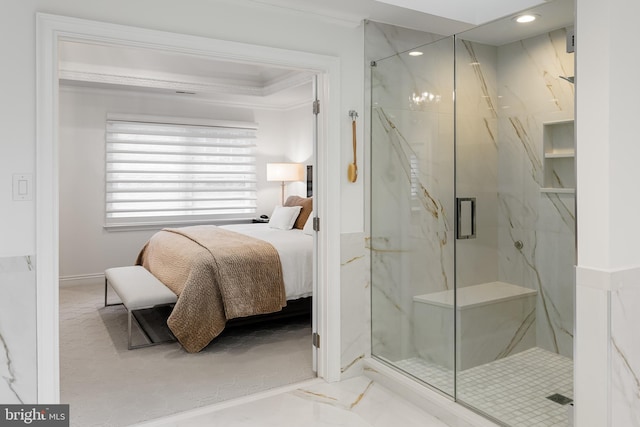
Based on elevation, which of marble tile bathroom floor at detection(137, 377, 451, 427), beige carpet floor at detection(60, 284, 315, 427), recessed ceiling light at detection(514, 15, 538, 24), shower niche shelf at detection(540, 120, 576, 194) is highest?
recessed ceiling light at detection(514, 15, 538, 24)

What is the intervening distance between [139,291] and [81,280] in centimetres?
246

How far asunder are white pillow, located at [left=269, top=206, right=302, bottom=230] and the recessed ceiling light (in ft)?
11.6

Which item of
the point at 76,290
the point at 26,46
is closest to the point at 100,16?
the point at 26,46

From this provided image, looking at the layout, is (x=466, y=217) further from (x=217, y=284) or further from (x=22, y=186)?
(x=22, y=186)

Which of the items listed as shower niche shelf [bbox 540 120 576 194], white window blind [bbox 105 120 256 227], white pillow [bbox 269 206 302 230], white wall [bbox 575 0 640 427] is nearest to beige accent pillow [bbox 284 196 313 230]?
white pillow [bbox 269 206 302 230]

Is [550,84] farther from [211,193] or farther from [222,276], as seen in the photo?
Result: [211,193]

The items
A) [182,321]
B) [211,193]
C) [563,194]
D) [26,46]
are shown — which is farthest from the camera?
[211,193]

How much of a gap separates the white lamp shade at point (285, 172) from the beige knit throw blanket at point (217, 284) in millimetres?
2517

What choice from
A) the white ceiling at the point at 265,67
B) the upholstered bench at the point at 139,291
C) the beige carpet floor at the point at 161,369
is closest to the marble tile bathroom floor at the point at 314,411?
the beige carpet floor at the point at 161,369

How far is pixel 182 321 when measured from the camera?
3.65 metres

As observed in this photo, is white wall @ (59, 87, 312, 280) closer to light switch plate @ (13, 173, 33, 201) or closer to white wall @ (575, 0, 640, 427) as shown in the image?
light switch plate @ (13, 173, 33, 201)

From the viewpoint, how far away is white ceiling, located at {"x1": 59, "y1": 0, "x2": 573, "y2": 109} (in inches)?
99.5

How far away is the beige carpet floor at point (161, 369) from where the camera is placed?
9.16 feet

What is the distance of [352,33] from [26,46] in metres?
1.84
